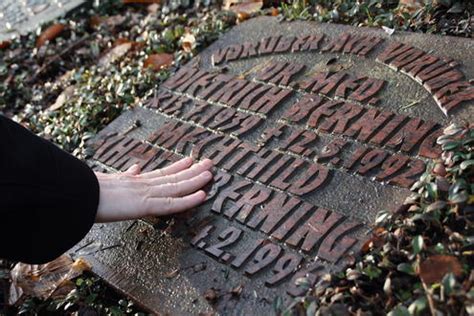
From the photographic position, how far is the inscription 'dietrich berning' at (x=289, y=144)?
2285 millimetres

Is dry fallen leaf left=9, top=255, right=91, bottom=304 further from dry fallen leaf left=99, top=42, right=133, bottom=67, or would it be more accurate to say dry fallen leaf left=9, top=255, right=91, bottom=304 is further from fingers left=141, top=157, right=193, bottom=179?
dry fallen leaf left=99, top=42, right=133, bottom=67

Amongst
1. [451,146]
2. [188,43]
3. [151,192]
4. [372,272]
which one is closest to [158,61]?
[188,43]

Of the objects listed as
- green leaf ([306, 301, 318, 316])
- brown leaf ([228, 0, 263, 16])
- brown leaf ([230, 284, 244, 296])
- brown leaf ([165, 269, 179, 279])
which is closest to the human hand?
brown leaf ([165, 269, 179, 279])

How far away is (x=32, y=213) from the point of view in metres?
2.26

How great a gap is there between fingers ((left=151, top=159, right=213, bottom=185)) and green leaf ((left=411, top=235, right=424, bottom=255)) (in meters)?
0.98

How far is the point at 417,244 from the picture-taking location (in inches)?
77.7

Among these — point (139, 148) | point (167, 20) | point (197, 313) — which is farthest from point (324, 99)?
point (167, 20)

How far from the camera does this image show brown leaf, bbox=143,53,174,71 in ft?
12.4

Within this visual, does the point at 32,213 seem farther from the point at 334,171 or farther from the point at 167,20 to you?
the point at 167,20

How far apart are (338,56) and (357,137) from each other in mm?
618

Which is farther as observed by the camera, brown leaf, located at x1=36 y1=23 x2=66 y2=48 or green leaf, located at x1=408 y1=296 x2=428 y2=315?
brown leaf, located at x1=36 y1=23 x2=66 y2=48

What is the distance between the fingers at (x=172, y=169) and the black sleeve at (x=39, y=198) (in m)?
0.28

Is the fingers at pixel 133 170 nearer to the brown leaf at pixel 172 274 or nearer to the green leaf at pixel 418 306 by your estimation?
the brown leaf at pixel 172 274

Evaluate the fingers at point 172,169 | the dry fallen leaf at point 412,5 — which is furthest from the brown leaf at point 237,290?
the dry fallen leaf at point 412,5
